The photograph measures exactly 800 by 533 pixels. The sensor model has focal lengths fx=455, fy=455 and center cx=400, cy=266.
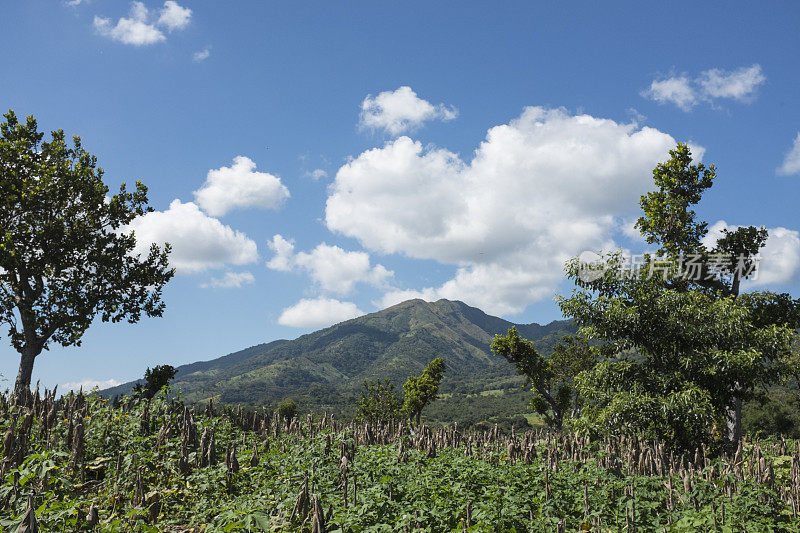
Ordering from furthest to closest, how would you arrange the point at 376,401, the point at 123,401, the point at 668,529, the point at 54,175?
1. the point at 376,401
2. the point at 54,175
3. the point at 123,401
4. the point at 668,529

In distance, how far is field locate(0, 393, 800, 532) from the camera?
236 inches

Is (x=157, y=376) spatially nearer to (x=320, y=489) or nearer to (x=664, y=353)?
(x=320, y=489)

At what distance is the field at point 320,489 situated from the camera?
19.7 ft

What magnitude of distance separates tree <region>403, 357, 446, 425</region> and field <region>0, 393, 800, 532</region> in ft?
89.9

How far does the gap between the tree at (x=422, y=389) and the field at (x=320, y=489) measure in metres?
27.4

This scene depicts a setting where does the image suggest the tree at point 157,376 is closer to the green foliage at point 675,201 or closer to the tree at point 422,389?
the tree at point 422,389

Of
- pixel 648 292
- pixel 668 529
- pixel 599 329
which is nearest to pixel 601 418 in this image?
pixel 599 329

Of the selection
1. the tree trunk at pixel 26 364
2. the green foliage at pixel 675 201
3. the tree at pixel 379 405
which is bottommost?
the tree at pixel 379 405

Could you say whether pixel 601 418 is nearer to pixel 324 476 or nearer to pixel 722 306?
pixel 722 306

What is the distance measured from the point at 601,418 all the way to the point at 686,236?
14.6 metres

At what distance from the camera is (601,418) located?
13.7 meters

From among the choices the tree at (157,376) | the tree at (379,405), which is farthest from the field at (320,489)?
the tree at (379,405)

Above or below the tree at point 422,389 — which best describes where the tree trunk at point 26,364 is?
above

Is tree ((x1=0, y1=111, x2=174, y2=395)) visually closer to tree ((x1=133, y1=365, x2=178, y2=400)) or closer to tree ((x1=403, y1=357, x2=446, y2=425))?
tree ((x1=133, y1=365, x2=178, y2=400))
